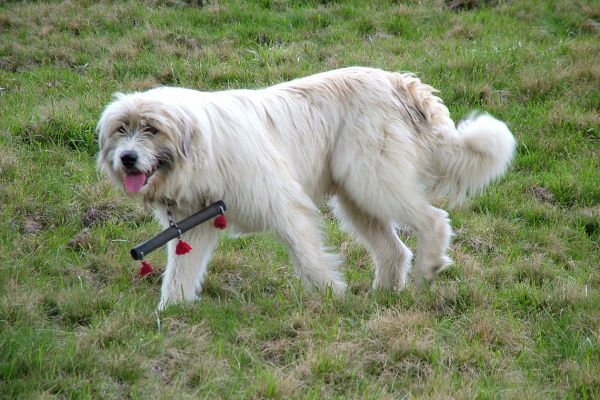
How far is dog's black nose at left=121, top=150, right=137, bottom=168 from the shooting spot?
493 centimetres

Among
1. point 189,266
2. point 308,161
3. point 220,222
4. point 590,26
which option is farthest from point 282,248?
point 590,26

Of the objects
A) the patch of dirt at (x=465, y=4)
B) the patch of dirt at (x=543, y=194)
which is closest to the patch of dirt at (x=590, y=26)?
the patch of dirt at (x=465, y=4)

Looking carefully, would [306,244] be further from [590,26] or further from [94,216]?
[590,26]

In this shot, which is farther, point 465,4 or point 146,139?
point 465,4

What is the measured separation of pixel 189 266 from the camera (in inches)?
217

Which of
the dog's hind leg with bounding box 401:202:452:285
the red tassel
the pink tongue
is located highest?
the pink tongue

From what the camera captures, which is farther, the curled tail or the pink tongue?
the curled tail

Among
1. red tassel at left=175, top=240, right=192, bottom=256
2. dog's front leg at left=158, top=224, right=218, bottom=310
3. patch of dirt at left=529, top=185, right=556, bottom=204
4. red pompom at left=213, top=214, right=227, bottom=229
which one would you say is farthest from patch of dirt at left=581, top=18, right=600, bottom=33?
red tassel at left=175, top=240, right=192, bottom=256

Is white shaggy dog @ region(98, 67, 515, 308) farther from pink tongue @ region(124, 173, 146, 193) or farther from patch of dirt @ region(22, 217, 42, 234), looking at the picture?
patch of dirt @ region(22, 217, 42, 234)

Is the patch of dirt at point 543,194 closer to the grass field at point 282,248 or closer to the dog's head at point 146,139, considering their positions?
the grass field at point 282,248

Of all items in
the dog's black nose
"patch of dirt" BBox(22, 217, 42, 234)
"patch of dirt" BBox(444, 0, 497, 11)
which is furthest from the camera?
"patch of dirt" BBox(444, 0, 497, 11)

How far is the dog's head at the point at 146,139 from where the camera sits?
16.3 feet

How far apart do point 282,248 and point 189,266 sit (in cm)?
126

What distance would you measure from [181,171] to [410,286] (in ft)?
5.69
